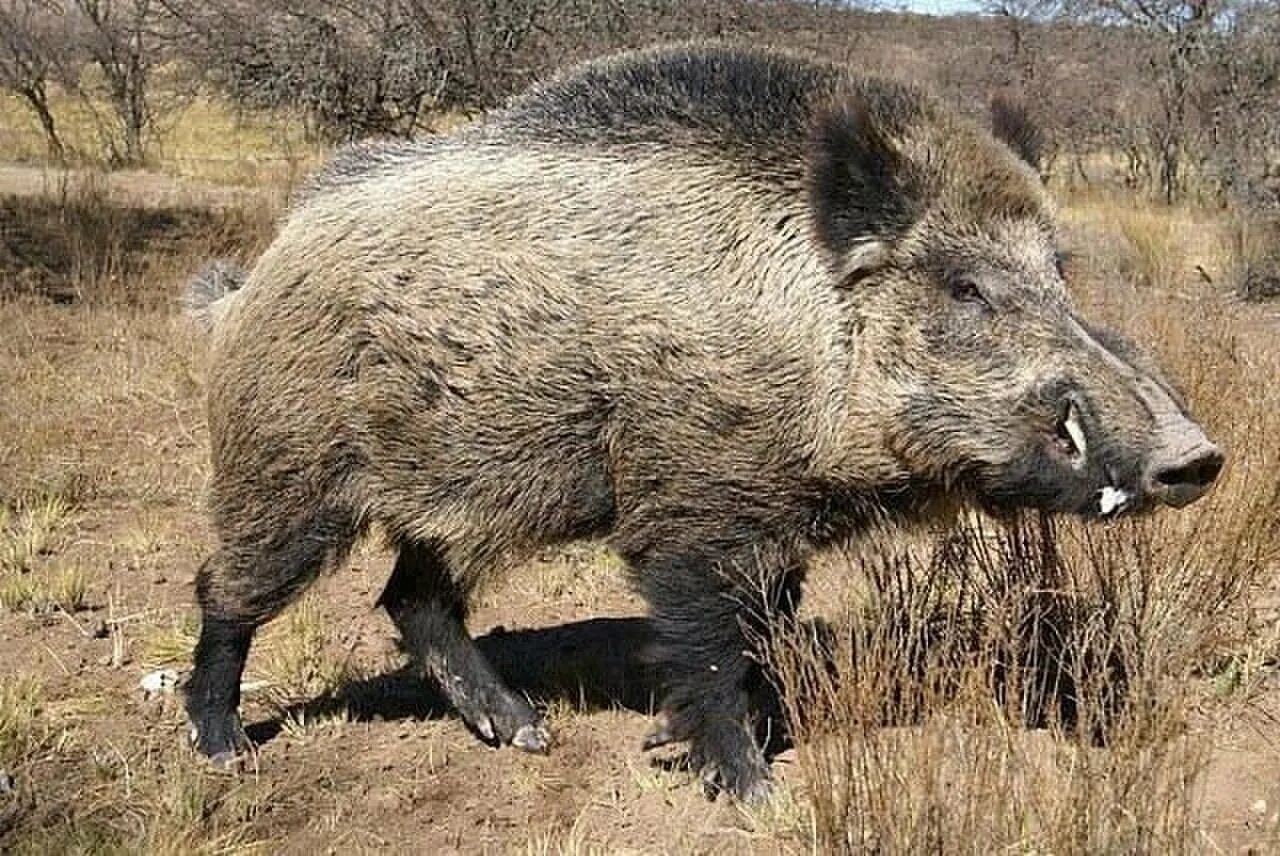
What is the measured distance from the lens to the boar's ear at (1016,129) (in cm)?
422

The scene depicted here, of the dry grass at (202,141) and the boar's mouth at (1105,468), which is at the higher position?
the boar's mouth at (1105,468)

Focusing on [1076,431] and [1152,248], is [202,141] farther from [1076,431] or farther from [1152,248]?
[1076,431]

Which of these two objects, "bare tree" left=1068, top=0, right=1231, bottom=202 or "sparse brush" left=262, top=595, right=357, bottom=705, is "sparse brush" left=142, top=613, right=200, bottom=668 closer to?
"sparse brush" left=262, top=595, right=357, bottom=705

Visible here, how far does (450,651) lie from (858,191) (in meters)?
2.03

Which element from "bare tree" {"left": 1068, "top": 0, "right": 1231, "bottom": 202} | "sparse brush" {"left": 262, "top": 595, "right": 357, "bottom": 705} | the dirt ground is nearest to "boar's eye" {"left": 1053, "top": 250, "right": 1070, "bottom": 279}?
the dirt ground

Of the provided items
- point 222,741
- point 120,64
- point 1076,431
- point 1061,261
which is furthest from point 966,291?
Result: point 120,64

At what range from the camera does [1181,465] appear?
300 centimetres

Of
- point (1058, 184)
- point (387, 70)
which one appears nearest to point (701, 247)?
point (387, 70)

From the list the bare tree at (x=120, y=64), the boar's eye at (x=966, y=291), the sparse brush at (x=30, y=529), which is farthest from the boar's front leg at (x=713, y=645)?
the bare tree at (x=120, y=64)

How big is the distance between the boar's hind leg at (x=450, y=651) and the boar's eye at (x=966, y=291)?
69.5 inches

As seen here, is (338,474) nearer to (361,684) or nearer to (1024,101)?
(361,684)

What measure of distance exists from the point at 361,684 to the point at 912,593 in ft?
7.15

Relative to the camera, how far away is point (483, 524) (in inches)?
158

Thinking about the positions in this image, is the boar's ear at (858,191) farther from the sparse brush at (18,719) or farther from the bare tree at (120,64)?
the bare tree at (120,64)
